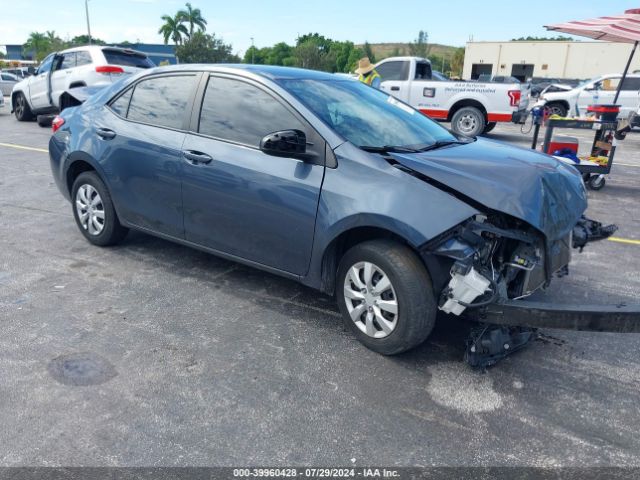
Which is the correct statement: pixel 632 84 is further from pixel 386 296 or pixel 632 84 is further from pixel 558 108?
pixel 386 296

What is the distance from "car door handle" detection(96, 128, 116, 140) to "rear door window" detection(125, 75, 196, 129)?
208mm

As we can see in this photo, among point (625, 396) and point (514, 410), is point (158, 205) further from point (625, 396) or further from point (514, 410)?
→ point (625, 396)

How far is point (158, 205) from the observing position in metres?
4.38

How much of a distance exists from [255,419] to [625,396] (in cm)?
211

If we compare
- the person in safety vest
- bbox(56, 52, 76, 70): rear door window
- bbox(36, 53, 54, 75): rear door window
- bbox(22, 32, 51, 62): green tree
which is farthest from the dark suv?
bbox(22, 32, 51, 62): green tree

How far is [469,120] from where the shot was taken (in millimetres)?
13719

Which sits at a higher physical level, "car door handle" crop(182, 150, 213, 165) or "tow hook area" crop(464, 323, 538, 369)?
"car door handle" crop(182, 150, 213, 165)

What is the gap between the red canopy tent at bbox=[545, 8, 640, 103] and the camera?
8.88 meters

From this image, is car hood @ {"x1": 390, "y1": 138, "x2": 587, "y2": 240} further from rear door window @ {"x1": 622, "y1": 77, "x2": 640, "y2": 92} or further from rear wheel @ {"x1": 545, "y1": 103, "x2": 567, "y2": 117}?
rear door window @ {"x1": 622, "y1": 77, "x2": 640, "y2": 92}

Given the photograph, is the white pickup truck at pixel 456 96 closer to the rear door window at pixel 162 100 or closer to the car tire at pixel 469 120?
the car tire at pixel 469 120

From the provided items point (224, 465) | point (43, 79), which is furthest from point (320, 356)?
point (43, 79)

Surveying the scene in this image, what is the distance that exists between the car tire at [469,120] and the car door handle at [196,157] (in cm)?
1075

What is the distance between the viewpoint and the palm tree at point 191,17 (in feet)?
306

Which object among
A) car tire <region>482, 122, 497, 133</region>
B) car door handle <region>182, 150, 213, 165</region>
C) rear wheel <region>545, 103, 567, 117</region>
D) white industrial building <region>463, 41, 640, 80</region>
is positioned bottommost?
car tire <region>482, 122, 497, 133</region>
